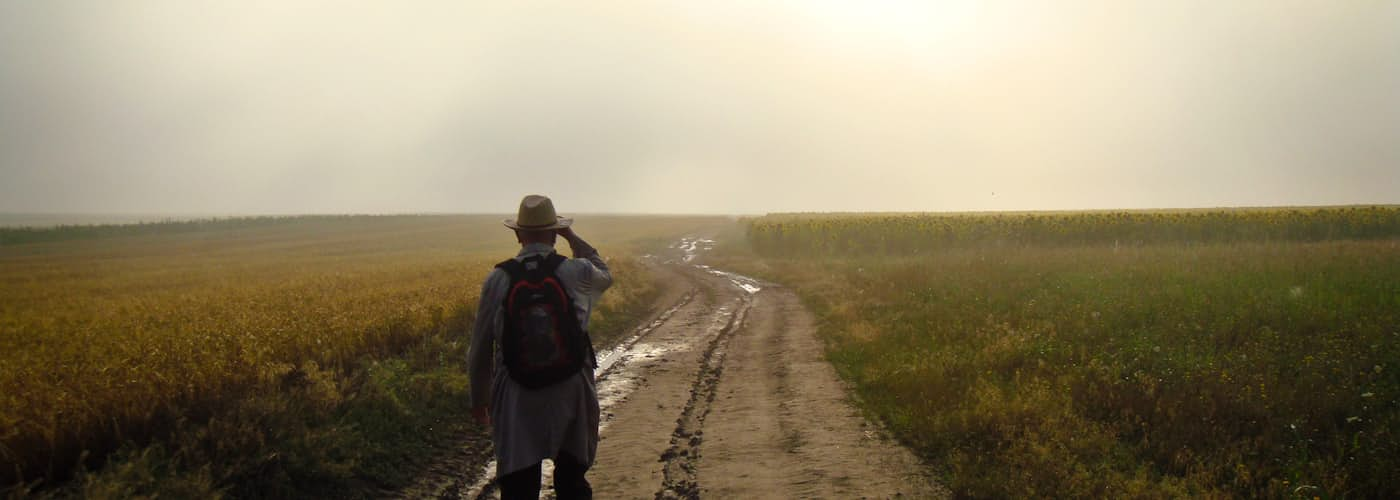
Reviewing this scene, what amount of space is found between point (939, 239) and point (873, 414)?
→ 28668 millimetres

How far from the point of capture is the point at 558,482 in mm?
4242

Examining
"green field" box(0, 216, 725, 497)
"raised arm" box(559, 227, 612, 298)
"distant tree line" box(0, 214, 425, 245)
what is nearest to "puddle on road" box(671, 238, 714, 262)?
"green field" box(0, 216, 725, 497)

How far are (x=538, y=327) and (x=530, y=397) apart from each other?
1.39ft

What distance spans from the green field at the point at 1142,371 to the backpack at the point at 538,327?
3724 mm

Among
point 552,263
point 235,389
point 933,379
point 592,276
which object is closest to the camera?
point 552,263

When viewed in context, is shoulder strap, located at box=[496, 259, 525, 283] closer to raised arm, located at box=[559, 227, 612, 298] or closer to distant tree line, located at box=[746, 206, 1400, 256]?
raised arm, located at box=[559, 227, 612, 298]

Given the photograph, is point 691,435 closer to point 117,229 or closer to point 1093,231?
point 1093,231

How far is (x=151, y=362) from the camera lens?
309 inches

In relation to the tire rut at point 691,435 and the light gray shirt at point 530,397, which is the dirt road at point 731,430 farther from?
the light gray shirt at point 530,397

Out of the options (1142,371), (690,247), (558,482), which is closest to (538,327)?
(558,482)

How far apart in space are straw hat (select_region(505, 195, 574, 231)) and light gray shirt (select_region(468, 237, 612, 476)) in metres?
0.11

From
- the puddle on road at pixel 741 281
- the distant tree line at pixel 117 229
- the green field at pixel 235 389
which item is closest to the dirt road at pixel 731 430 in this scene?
the green field at pixel 235 389

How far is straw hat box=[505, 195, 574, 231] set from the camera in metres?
4.05

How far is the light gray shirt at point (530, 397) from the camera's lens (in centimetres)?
400
